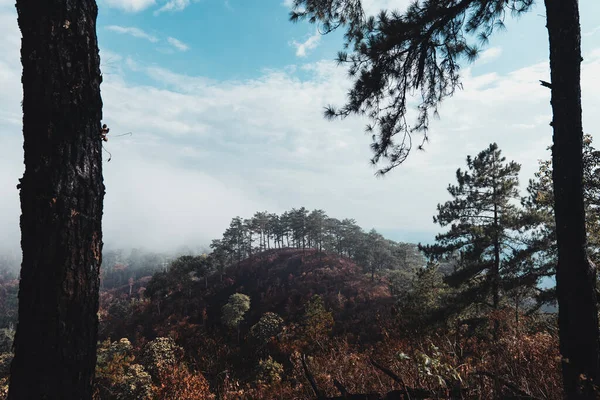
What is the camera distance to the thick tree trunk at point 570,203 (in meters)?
3.18

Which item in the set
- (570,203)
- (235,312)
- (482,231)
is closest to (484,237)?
(482,231)

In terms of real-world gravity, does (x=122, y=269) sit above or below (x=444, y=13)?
below

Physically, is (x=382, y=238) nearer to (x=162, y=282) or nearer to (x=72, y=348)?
(x=162, y=282)

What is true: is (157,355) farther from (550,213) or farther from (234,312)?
(550,213)

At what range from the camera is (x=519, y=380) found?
3.30m

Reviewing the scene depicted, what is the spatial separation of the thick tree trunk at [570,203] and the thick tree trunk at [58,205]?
442 cm

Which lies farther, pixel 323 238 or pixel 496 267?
pixel 323 238

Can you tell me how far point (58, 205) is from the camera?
2.06 metres

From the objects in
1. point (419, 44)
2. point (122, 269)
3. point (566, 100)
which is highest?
point (419, 44)

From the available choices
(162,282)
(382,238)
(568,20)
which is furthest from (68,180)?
(382,238)

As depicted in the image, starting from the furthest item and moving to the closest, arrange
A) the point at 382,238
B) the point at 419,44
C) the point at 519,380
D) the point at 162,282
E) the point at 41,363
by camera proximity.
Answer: the point at 382,238 → the point at 162,282 → the point at 419,44 → the point at 519,380 → the point at 41,363

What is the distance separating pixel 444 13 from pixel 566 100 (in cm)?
206

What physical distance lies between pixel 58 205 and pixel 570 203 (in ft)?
15.8

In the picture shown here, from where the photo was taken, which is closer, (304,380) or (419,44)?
(304,380)
